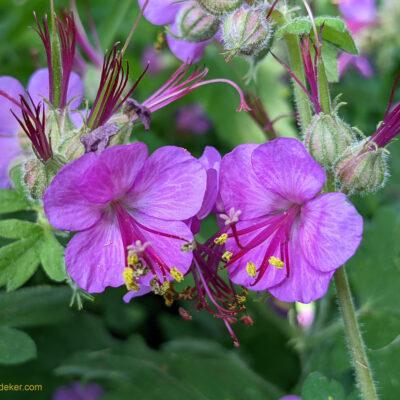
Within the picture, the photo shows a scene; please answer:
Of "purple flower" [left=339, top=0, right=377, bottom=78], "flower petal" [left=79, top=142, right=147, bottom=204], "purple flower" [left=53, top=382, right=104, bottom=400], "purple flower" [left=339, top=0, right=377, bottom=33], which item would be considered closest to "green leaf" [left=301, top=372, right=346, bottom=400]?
"flower petal" [left=79, top=142, right=147, bottom=204]

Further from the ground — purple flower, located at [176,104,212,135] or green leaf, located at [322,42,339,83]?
green leaf, located at [322,42,339,83]

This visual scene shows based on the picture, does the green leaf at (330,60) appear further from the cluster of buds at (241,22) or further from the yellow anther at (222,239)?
the yellow anther at (222,239)

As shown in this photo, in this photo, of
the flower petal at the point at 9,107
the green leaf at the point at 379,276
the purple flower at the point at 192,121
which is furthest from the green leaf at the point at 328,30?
the purple flower at the point at 192,121

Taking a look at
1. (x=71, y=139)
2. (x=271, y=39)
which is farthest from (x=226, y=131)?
(x=71, y=139)

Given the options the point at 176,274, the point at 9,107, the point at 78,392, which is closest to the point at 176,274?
the point at 176,274

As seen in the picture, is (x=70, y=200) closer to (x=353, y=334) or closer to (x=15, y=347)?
(x=15, y=347)

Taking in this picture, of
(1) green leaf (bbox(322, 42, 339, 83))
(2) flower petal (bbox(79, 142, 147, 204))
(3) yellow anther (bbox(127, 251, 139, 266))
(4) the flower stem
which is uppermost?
(1) green leaf (bbox(322, 42, 339, 83))

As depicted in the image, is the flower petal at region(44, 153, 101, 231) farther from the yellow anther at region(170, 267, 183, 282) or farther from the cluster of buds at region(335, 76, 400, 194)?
the cluster of buds at region(335, 76, 400, 194)

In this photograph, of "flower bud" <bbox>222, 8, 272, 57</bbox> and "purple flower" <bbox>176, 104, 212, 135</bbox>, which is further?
"purple flower" <bbox>176, 104, 212, 135</bbox>
